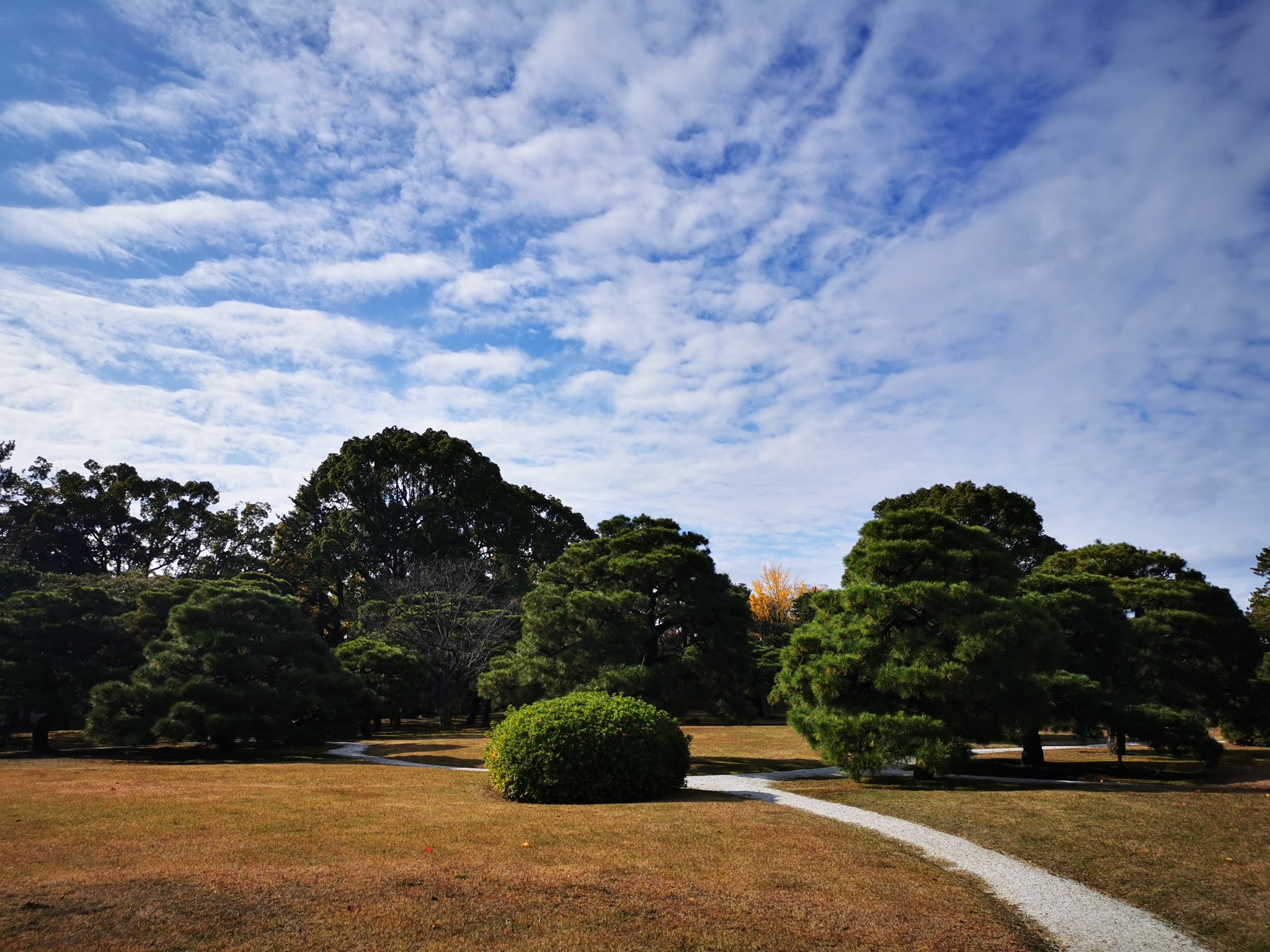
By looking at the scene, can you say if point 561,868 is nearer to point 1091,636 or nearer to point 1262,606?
point 1091,636

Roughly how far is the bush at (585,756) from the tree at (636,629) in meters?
5.49

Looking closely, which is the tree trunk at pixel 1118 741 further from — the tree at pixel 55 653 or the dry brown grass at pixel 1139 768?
the tree at pixel 55 653

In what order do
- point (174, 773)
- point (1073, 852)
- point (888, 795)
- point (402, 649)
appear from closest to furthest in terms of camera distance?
point (1073, 852), point (888, 795), point (174, 773), point (402, 649)

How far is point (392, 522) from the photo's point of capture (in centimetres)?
4412

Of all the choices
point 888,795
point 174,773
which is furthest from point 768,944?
point 174,773

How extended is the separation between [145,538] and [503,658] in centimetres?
3524

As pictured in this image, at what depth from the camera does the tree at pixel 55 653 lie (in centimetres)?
1995

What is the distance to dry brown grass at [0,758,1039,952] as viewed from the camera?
17.0 ft

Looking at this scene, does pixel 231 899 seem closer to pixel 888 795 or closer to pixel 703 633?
pixel 888 795

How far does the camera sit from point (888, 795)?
1276 cm

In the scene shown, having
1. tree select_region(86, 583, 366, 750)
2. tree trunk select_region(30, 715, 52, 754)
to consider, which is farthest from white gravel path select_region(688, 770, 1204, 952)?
tree trunk select_region(30, 715, 52, 754)

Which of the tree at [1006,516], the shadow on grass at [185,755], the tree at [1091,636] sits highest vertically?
the tree at [1006,516]

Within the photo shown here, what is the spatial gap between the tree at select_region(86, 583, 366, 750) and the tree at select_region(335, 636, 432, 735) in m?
3.87

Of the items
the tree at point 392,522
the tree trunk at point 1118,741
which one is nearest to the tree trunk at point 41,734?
the tree at point 392,522
